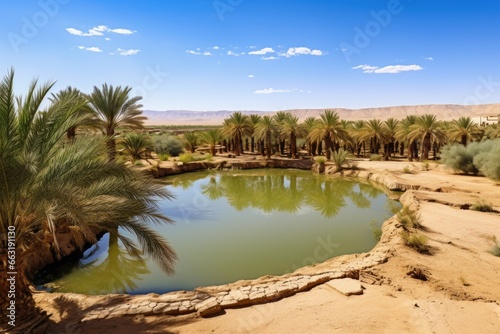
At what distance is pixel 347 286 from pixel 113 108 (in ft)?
41.6

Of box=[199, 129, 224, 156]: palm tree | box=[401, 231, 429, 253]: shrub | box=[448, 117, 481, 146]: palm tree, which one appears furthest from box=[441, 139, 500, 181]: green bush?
box=[199, 129, 224, 156]: palm tree

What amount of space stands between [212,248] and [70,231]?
4.02 meters

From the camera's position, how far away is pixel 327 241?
10117 mm

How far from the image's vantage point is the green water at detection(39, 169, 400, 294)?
309 inches

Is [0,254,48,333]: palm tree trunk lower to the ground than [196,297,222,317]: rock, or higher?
higher

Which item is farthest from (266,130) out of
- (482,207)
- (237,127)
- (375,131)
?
(482,207)

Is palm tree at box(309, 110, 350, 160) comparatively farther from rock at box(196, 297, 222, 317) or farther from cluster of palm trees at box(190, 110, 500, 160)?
rock at box(196, 297, 222, 317)

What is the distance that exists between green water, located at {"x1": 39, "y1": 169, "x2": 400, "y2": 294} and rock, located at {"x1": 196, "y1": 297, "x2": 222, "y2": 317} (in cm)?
189

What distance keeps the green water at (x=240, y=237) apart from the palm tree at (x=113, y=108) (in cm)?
442

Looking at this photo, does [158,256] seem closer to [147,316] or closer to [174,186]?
[147,316]

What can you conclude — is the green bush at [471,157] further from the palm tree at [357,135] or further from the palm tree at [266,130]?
the palm tree at [266,130]

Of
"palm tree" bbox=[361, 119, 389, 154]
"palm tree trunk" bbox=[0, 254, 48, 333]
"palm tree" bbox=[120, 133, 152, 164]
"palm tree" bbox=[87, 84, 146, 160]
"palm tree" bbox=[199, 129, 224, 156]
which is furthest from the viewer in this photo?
"palm tree" bbox=[199, 129, 224, 156]

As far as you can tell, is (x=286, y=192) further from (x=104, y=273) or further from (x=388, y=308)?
(x=388, y=308)

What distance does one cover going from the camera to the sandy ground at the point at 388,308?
483 cm
